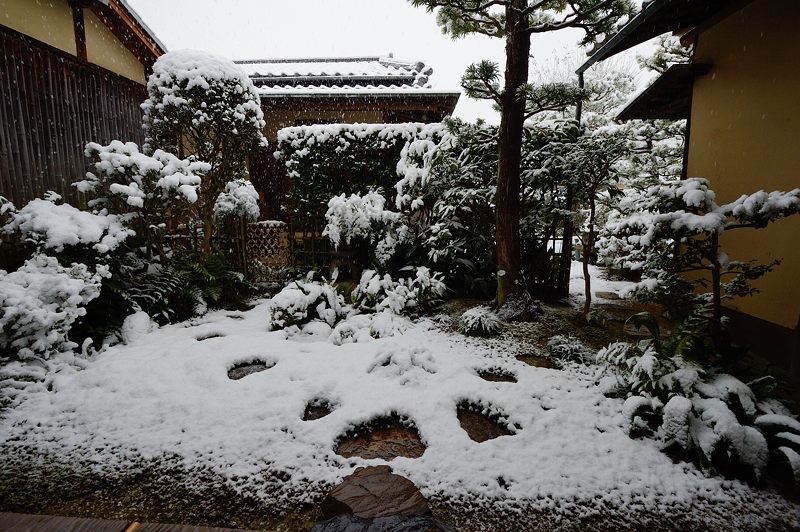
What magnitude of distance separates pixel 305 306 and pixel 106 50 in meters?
7.15

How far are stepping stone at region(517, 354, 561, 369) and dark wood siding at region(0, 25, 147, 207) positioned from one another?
5915 mm

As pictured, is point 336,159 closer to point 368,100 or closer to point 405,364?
point 368,100

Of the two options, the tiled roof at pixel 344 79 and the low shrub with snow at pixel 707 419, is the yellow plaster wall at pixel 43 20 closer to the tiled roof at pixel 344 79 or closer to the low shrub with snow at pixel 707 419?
the tiled roof at pixel 344 79

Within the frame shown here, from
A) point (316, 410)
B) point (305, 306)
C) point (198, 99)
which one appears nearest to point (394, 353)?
point (316, 410)

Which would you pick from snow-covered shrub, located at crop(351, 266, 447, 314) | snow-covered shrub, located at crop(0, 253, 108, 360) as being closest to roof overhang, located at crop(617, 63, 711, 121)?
snow-covered shrub, located at crop(351, 266, 447, 314)

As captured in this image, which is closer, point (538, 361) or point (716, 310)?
point (716, 310)

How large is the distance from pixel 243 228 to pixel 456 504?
5480 mm

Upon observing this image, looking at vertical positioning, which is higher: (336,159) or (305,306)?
(336,159)

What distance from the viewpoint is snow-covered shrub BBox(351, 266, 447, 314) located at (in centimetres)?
492

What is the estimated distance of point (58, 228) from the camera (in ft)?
11.8

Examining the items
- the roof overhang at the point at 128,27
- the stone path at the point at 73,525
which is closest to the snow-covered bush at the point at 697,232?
the stone path at the point at 73,525

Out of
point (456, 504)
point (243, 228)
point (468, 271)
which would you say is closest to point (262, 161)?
point (243, 228)

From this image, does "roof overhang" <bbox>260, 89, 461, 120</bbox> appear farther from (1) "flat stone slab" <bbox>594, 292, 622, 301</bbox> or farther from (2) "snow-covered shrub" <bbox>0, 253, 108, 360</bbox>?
(2) "snow-covered shrub" <bbox>0, 253, 108, 360</bbox>

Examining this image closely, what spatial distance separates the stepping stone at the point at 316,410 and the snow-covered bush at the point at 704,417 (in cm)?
204
